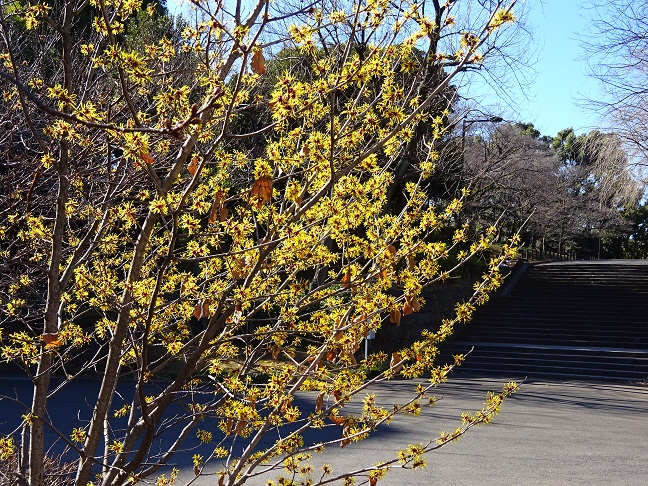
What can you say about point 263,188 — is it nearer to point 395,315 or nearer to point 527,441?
point 395,315

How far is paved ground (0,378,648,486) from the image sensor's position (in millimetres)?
8859

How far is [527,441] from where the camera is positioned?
11141 mm

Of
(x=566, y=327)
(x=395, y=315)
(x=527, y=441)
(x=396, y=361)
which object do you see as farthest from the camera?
(x=566, y=327)

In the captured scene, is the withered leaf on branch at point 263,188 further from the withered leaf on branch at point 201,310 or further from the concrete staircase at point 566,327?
the concrete staircase at point 566,327

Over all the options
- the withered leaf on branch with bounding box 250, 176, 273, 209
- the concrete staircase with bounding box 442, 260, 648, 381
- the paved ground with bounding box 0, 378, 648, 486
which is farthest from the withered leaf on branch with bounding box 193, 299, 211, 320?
the concrete staircase with bounding box 442, 260, 648, 381

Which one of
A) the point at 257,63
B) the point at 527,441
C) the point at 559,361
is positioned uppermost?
the point at 257,63

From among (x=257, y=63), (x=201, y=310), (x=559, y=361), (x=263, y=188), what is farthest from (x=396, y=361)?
(x=559, y=361)

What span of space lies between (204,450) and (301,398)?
4261 millimetres

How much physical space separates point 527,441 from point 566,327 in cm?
1375

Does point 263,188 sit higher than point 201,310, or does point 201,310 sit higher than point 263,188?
point 263,188

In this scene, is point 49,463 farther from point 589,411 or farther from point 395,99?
point 589,411

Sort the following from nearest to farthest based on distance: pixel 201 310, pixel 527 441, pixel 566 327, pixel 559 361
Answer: pixel 201 310 < pixel 527 441 < pixel 559 361 < pixel 566 327

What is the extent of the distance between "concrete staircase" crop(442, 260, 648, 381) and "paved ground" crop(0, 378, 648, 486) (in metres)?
2.95

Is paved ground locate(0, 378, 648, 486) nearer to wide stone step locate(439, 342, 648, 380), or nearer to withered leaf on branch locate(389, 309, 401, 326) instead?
wide stone step locate(439, 342, 648, 380)
